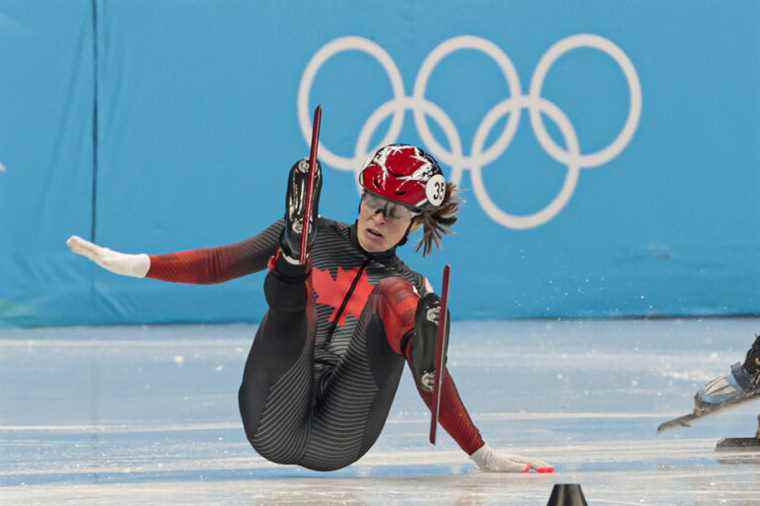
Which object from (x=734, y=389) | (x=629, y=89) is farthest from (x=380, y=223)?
(x=629, y=89)

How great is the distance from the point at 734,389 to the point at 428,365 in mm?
1305

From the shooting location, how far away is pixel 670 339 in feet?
25.0

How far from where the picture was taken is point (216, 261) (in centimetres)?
344

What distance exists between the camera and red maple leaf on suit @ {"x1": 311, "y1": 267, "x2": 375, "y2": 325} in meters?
3.54

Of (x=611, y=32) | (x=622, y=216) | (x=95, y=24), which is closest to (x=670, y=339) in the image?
(x=622, y=216)

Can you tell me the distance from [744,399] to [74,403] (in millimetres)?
2351

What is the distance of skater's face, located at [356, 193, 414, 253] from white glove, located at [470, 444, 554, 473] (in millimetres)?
531

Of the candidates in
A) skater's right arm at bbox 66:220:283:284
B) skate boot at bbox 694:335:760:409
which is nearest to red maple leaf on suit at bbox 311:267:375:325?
skater's right arm at bbox 66:220:283:284

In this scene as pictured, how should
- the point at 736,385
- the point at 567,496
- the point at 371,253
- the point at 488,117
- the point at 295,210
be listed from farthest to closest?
1. the point at 488,117
2. the point at 736,385
3. the point at 371,253
4. the point at 295,210
5. the point at 567,496

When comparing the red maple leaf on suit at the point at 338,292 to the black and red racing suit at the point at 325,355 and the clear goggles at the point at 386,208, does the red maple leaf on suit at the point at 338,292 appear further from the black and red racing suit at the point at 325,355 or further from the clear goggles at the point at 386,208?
the clear goggles at the point at 386,208

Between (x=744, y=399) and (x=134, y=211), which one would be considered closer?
(x=744, y=399)

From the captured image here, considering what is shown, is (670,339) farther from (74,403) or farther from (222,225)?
(74,403)

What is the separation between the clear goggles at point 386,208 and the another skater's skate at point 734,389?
1107mm

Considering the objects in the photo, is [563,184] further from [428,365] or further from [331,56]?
[428,365]
